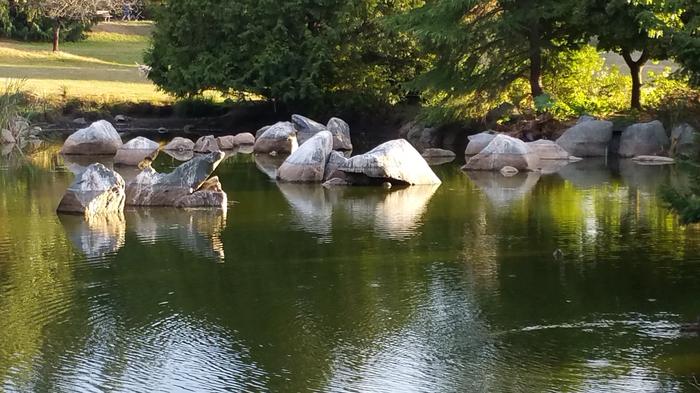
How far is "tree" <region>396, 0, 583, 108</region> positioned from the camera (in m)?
29.1

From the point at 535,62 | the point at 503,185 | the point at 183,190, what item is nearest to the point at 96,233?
the point at 183,190

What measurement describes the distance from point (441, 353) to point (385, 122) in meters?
27.2

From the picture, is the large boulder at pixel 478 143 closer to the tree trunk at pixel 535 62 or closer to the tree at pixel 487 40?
the tree at pixel 487 40

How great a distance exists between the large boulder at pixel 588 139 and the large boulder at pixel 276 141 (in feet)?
23.9

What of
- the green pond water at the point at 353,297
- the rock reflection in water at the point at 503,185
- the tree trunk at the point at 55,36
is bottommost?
the green pond water at the point at 353,297

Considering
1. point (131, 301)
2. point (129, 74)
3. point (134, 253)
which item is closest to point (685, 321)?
point (131, 301)

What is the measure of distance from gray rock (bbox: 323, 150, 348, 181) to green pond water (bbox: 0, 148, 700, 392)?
8.56 feet

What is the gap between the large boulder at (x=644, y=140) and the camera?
2773 centimetres

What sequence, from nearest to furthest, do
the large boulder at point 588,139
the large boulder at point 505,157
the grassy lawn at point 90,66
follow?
the large boulder at point 505,157 < the large boulder at point 588,139 < the grassy lawn at point 90,66

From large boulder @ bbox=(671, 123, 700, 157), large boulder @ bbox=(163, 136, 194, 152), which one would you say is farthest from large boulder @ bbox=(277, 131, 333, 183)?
large boulder @ bbox=(163, 136, 194, 152)

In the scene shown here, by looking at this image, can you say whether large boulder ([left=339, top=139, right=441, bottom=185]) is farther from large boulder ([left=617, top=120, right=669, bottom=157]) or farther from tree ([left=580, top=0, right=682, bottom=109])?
large boulder ([left=617, top=120, right=669, bottom=157])

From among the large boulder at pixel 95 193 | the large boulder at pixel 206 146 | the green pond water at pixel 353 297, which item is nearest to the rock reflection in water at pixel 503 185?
the green pond water at pixel 353 297

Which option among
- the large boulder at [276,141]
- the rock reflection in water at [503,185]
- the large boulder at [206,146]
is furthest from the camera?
the large boulder at [276,141]

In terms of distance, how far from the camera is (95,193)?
1747 cm
